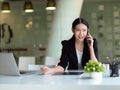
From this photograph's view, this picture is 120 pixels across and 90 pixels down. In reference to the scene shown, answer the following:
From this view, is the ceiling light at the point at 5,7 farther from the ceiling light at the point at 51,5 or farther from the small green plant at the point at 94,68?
the small green plant at the point at 94,68

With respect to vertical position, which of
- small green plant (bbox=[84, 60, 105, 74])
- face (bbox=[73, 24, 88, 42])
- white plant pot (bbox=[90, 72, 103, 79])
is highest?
face (bbox=[73, 24, 88, 42])

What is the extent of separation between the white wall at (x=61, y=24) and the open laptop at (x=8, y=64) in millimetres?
5321

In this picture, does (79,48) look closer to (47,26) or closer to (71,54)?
(71,54)

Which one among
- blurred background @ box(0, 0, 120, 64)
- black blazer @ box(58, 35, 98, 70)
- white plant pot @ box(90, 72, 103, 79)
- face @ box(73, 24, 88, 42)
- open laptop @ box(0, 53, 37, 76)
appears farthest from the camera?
blurred background @ box(0, 0, 120, 64)

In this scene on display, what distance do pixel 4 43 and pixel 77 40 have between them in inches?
240

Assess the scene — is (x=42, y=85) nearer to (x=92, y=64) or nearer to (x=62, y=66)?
(x=92, y=64)

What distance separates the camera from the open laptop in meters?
2.79

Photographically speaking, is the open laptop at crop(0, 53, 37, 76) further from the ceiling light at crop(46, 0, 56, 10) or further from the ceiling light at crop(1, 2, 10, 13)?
the ceiling light at crop(1, 2, 10, 13)

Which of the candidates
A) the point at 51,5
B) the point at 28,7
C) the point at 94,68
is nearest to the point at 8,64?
the point at 94,68

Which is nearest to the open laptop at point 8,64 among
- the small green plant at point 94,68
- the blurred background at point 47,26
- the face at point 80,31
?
the small green plant at point 94,68

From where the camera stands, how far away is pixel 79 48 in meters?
3.62

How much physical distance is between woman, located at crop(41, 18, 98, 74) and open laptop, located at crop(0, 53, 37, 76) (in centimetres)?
72

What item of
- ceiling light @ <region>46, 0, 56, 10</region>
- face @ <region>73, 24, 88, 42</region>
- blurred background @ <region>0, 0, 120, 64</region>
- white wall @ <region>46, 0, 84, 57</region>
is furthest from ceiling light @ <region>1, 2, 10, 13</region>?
face @ <region>73, 24, 88, 42</region>

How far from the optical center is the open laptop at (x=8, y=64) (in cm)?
A: 279
